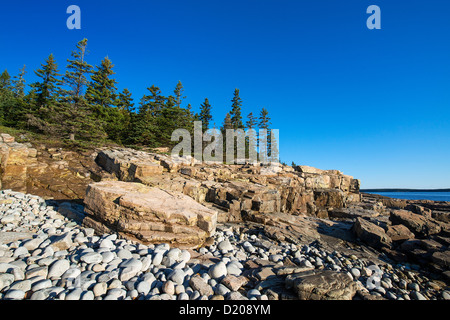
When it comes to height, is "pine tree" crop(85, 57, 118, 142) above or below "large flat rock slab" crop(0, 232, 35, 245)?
above

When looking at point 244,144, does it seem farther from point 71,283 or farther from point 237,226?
point 71,283

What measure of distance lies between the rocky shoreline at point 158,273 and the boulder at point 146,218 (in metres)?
0.36

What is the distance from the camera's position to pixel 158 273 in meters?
3.77

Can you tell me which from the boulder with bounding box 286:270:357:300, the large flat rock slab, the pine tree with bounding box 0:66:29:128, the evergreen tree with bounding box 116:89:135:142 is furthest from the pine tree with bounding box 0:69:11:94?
the boulder with bounding box 286:270:357:300

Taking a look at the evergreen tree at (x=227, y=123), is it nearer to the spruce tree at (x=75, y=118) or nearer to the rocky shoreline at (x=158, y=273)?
the spruce tree at (x=75, y=118)

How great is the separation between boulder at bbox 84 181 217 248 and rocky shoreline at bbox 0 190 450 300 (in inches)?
14.0

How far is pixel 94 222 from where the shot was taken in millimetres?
5703

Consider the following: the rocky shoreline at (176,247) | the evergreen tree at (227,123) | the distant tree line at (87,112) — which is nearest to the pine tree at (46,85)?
the distant tree line at (87,112)

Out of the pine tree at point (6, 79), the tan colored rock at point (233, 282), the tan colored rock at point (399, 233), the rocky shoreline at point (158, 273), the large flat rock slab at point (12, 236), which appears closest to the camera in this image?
the rocky shoreline at point (158, 273)

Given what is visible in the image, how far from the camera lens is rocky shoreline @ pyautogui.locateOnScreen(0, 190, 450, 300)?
3162mm

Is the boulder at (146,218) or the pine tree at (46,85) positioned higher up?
the pine tree at (46,85)

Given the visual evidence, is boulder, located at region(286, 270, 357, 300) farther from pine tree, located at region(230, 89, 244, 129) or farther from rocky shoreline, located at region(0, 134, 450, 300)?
pine tree, located at region(230, 89, 244, 129)

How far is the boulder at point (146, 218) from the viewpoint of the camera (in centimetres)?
526
